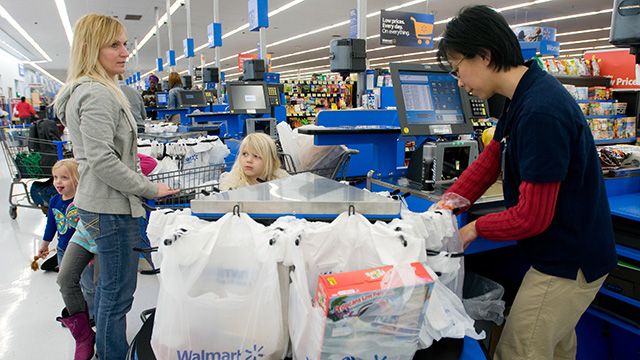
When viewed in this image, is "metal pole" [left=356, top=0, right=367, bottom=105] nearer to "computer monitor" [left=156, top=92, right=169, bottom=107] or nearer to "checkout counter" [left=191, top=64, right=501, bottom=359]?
"checkout counter" [left=191, top=64, right=501, bottom=359]

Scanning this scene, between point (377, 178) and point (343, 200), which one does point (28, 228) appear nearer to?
point (377, 178)

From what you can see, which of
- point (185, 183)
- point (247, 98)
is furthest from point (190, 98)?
point (185, 183)

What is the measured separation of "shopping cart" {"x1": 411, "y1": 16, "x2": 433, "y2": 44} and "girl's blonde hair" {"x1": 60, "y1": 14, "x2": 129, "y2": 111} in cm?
902

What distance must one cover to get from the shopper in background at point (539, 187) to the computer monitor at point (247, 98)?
12.1ft

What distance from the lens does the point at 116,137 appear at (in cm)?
197

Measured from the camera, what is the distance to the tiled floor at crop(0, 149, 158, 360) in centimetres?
274

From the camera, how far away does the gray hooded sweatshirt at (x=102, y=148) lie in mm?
1850

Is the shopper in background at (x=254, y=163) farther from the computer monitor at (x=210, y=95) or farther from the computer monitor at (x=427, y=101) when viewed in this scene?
the computer monitor at (x=210, y=95)

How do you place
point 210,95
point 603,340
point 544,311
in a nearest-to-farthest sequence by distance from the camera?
point 544,311
point 603,340
point 210,95

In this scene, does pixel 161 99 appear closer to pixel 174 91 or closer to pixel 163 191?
pixel 174 91

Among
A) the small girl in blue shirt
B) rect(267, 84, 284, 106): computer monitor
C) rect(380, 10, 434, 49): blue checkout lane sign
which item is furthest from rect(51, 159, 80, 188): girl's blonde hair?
rect(380, 10, 434, 49): blue checkout lane sign

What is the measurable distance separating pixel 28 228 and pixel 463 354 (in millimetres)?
5611

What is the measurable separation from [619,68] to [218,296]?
7.42 metres

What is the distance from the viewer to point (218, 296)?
1074 mm
